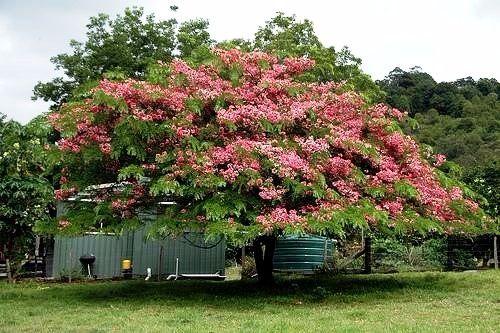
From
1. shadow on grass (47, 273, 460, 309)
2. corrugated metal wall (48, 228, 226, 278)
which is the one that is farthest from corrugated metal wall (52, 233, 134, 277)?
shadow on grass (47, 273, 460, 309)

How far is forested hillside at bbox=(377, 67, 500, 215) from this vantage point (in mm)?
34750

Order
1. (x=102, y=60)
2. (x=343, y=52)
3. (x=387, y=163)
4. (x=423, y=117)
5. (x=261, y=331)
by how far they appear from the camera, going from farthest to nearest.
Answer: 1. (x=423, y=117)
2. (x=102, y=60)
3. (x=343, y=52)
4. (x=387, y=163)
5. (x=261, y=331)

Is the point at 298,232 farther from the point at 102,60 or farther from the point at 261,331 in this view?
the point at 102,60

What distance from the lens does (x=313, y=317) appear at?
943 cm

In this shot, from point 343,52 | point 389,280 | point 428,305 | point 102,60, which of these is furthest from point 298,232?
point 102,60

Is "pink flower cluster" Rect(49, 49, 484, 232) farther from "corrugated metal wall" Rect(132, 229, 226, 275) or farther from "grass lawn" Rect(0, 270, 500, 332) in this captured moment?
"corrugated metal wall" Rect(132, 229, 226, 275)


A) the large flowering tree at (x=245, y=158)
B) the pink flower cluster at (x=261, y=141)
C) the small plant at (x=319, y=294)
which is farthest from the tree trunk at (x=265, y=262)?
the pink flower cluster at (x=261, y=141)

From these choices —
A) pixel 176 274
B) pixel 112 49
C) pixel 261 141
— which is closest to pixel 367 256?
pixel 176 274

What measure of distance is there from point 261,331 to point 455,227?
6.05 meters

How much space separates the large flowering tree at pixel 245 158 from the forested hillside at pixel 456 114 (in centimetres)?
1531

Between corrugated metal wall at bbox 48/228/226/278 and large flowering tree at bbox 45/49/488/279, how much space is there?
16.4 ft

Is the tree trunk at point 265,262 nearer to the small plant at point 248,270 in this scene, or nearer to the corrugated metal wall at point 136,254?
the small plant at point 248,270

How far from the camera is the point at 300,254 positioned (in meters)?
18.3

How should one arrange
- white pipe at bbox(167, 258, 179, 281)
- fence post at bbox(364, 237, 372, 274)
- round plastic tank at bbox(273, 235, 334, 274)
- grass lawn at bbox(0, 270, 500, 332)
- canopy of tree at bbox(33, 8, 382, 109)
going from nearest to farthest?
grass lawn at bbox(0, 270, 500, 332)
fence post at bbox(364, 237, 372, 274)
white pipe at bbox(167, 258, 179, 281)
round plastic tank at bbox(273, 235, 334, 274)
canopy of tree at bbox(33, 8, 382, 109)
